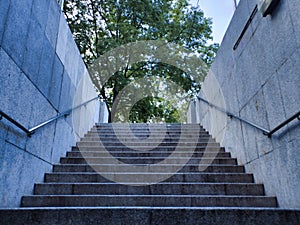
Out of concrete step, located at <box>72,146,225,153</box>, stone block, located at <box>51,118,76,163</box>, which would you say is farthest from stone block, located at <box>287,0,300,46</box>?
stone block, located at <box>51,118,76,163</box>

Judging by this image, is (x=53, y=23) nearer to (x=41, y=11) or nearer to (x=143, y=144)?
(x=41, y=11)

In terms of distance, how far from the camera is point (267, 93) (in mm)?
2689

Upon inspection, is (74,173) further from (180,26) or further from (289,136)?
(180,26)

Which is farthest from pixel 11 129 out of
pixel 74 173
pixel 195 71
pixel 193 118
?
pixel 195 71

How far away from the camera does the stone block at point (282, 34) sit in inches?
87.5

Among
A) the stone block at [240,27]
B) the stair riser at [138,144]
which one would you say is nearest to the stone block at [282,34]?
the stone block at [240,27]

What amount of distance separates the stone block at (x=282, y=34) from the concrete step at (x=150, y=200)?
1.48 metres

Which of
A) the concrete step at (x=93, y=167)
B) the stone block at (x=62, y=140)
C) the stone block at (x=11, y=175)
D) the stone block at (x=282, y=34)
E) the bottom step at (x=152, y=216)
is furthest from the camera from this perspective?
the stone block at (x=62, y=140)

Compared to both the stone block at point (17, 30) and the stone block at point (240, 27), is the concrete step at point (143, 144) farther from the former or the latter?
the stone block at point (17, 30)

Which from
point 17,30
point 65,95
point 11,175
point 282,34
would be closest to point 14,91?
point 17,30

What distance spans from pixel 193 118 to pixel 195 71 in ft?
11.7

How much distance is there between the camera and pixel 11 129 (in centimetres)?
Answer: 222

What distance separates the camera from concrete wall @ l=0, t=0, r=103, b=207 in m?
A: 2.14

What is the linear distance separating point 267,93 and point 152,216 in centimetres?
193
